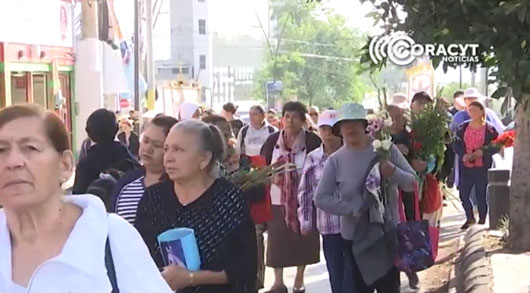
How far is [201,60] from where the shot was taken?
366ft

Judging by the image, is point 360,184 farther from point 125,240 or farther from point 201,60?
point 201,60

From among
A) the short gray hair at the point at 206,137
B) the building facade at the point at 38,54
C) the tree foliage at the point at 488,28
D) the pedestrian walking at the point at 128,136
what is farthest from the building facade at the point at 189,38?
the short gray hair at the point at 206,137

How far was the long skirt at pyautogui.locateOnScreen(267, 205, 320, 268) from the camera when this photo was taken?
9062mm

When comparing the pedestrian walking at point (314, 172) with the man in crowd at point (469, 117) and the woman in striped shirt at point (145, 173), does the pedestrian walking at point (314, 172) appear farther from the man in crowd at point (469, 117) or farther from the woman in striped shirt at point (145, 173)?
the man in crowd at point (469, 117)

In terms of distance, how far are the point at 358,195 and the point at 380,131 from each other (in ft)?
3.52

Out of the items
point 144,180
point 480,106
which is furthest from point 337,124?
point 480,106

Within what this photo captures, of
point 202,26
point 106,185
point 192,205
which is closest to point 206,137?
point 192,205

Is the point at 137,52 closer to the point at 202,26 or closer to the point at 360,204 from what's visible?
the point at 360,204

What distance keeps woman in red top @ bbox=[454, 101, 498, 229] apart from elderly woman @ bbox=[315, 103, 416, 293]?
5863 mm

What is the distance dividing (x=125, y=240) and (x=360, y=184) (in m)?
3.97

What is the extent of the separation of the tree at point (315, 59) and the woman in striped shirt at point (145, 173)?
236 ft

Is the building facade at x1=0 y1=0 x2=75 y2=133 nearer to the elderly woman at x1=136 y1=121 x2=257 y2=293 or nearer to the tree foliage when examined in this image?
the tree foliage

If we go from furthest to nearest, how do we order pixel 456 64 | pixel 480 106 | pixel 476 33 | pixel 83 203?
pixel 480 106 → pixel 456 64 → pixel 476 33 → pixel 83 203

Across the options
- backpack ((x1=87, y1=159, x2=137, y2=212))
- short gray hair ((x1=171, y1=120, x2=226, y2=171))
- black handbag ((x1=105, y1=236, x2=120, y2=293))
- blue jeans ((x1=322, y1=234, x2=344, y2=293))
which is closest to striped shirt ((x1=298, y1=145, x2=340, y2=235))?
blue jeans ((x1=322, y1=234, x2=344, y2=293))
